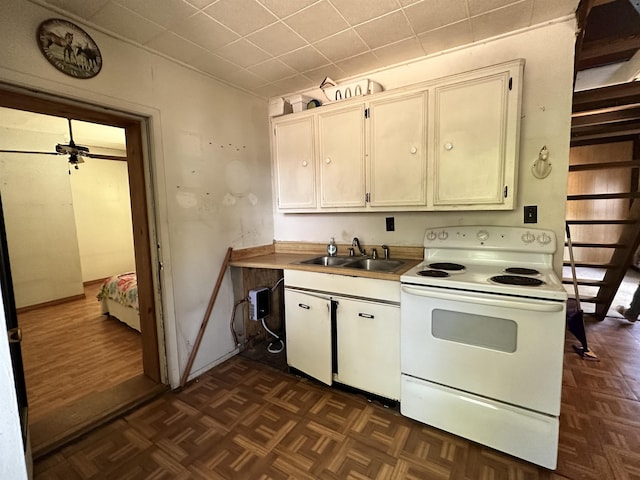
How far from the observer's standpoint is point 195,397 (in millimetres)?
2133

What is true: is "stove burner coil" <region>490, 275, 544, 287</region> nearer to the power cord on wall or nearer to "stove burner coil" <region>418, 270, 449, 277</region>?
"stove burner coil" <region>418, 270, 449, 277</region>

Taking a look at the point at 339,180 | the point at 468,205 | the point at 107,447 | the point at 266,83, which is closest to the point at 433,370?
the point at 468,205

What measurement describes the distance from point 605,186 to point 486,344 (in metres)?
5.62

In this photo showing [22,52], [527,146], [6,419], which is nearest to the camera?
[6,419]

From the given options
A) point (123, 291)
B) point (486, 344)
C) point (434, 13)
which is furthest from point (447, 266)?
point (123, 291)

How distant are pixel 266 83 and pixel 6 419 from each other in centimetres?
269

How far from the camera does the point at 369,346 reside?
1958 millimetres

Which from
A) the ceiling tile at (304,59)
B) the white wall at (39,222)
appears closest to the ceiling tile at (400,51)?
the ceiling tile at (304,59)

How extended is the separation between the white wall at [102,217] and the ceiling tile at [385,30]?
202 inches

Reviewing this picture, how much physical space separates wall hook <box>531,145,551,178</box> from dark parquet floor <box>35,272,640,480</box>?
153cm

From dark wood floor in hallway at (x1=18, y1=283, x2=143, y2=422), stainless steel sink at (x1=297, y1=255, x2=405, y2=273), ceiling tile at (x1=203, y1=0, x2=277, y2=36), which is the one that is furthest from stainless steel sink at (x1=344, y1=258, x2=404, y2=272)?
dark wood floor in hallway at (x1=18, y1=283, x2=143, y2=422)

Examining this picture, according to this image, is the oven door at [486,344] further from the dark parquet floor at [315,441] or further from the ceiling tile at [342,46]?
the ceiling tile at [342,46]

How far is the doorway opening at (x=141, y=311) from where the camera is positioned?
1.68m

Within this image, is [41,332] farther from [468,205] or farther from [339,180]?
[468,205]
